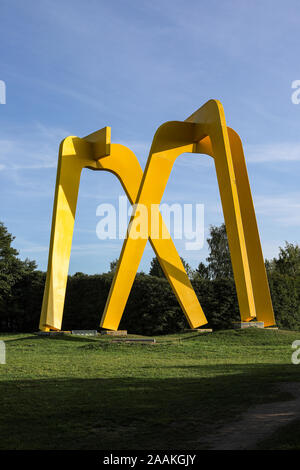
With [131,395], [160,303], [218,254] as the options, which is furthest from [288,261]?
[131,395]

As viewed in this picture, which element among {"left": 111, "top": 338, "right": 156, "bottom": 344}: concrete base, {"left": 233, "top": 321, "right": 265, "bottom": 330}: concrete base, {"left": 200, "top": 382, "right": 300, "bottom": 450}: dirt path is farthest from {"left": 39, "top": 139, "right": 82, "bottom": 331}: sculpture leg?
{"left": 200, "top": 382, "right": 300, "bottom": 450}: dirt path

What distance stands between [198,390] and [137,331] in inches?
795

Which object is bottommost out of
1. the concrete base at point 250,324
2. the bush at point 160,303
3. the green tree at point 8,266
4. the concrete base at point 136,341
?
the concrete base at point 136,341

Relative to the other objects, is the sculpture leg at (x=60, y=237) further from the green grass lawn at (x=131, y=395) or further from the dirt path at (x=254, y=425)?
the dirt path at (x=254, y=425)

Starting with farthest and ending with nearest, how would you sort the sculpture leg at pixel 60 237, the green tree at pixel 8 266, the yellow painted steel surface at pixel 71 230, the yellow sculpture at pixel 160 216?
the green tree at pixel 8 266 < the yellow painted steel surface at pixel 71 230 < the sculpture leg at pixel 60 237 < the yellow sculpture at pixel 160 216

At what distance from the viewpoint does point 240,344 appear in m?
18.0

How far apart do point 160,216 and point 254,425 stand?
53.4 ft

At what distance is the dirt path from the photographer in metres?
5.79

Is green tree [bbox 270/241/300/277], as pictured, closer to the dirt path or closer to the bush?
the bush

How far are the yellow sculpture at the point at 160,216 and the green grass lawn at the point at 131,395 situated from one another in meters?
4.88

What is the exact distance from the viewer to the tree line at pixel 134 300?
2798 cm

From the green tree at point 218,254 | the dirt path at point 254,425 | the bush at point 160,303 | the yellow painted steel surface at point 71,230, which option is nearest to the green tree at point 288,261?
the green tree at point 218,254

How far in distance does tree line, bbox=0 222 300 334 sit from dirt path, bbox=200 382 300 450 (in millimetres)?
19879

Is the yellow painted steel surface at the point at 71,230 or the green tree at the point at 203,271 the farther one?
the green tree at the point at 203,271
